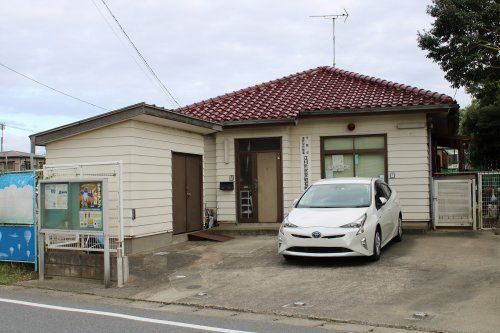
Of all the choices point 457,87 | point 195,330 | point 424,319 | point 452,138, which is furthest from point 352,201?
point 452,138

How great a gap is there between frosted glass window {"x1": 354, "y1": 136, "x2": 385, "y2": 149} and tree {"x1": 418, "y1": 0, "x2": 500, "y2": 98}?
265 centimetres

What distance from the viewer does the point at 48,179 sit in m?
10.0

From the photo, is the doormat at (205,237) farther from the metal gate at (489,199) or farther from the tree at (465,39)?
the tree at (465,39)

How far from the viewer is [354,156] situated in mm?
15094

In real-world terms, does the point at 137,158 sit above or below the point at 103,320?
above

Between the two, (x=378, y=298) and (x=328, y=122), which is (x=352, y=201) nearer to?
(x=378, y=298)

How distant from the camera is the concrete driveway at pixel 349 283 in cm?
673

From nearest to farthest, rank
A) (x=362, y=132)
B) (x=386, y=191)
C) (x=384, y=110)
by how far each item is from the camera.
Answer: (x=386, y=191) < (x=384, y=110) < (x=362, y=132)

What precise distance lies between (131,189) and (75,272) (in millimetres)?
2301

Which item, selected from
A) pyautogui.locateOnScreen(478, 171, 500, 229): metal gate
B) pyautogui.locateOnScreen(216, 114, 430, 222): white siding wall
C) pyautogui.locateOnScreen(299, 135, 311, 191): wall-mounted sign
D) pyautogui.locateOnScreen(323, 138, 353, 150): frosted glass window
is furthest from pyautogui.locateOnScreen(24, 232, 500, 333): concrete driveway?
pyautogui.locateOnScreen(323, 138, 353, 150): frosted glass window

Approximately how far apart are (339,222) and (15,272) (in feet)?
20.9

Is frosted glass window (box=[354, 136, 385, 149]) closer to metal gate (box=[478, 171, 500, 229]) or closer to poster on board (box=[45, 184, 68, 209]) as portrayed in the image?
metal gate (box=[478, 171, 500, 229])

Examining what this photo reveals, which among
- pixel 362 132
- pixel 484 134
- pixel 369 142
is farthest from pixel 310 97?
pixel 484 134

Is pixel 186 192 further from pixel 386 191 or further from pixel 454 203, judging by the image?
pixel 454 203
